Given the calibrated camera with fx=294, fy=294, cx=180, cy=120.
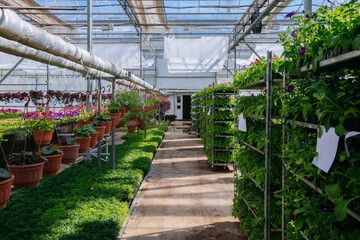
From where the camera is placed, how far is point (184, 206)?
171 inches

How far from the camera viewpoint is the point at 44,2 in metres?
9.40

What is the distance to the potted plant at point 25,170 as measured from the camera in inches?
87.9

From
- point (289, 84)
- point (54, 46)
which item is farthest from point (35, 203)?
point (289, 84)

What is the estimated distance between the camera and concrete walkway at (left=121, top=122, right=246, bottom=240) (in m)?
3.45

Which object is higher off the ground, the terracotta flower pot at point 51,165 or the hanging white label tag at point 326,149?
the hanging white label tag at point 326,149

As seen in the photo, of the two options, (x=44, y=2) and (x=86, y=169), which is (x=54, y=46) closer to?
(x=86, y=169)

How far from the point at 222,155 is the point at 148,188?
2.19m

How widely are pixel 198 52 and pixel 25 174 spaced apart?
29.4 feet

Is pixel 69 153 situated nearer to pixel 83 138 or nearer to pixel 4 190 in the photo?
pixel 83 138

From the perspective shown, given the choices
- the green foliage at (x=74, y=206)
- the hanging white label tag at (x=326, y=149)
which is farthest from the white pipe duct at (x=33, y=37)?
the hanging white label tag at (x=326, y=149)

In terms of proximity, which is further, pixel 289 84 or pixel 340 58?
pixel 289 84

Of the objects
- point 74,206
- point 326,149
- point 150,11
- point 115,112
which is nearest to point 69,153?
point 74,206

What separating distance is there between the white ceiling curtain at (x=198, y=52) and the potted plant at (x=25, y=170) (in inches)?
337

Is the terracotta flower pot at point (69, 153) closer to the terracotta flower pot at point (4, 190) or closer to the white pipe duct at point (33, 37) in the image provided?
the white pipe duct at point (33, 37)
